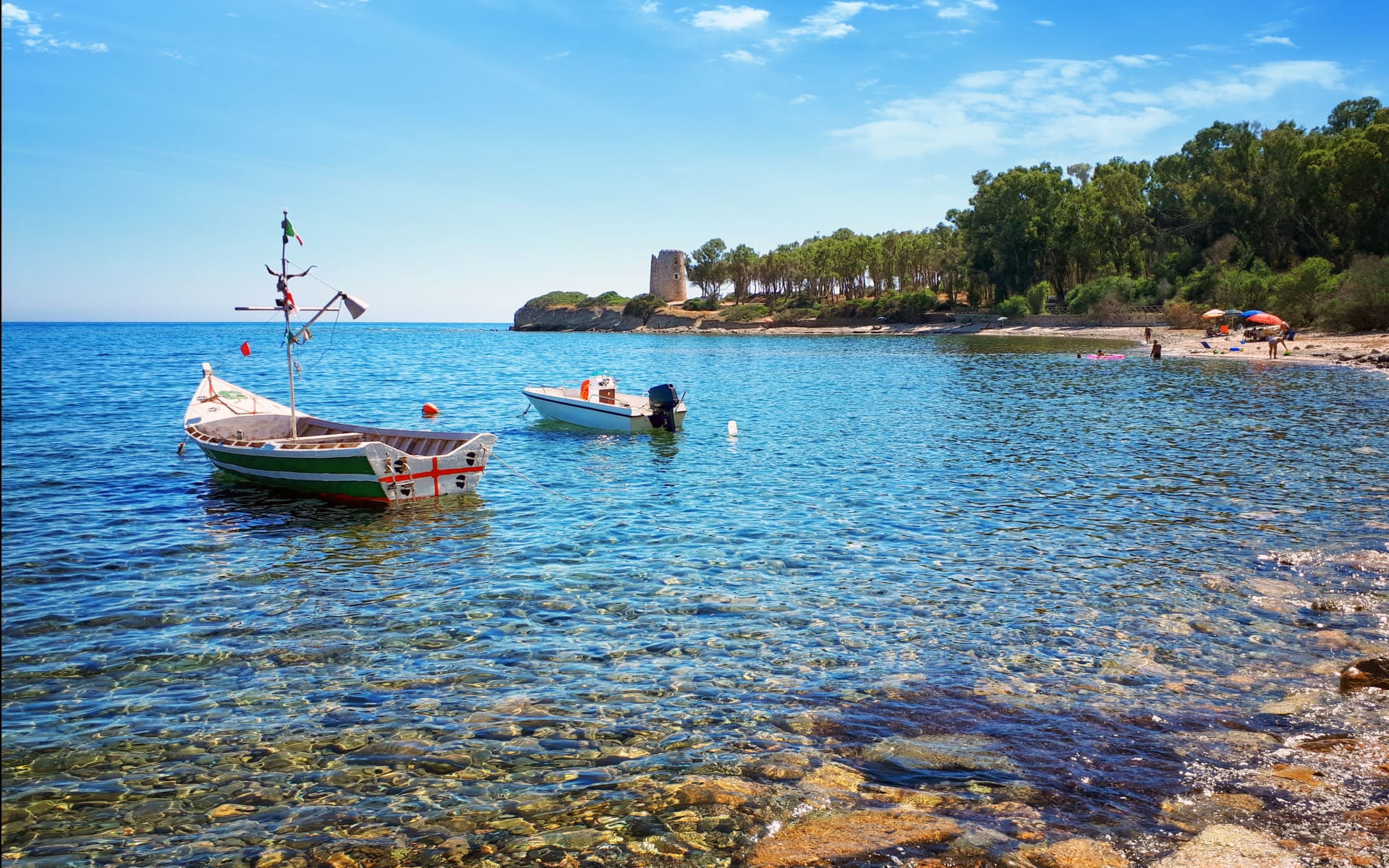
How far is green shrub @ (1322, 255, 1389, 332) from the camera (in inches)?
2168

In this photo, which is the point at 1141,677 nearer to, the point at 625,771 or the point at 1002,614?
the point at 1002,614

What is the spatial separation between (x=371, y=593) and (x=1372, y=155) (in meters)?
86.1

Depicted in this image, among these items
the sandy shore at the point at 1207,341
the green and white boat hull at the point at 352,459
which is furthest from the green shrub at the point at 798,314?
the green and white boat hull at the point at 352,459

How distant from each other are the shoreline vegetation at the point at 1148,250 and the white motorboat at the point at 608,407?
169 ft

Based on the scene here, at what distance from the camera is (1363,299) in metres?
56.8

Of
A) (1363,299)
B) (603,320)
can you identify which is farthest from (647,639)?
(603,320)

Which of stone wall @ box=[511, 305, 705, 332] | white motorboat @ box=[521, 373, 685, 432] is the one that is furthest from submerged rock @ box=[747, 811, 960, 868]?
stone wall @ box=[511, 305, 705, 332]

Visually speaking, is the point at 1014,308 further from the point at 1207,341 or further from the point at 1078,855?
the point at 1078,855

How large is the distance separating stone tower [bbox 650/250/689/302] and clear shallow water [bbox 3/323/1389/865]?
158 metres

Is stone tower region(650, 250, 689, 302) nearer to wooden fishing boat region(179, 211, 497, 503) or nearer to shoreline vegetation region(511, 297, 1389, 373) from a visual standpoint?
shoreline vegetation region(511, 297, 1389, 373)

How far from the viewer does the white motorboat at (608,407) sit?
2977 centimetres

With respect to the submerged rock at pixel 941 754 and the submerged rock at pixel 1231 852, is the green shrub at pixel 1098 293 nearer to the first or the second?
the submerged rock at pixel 941 754

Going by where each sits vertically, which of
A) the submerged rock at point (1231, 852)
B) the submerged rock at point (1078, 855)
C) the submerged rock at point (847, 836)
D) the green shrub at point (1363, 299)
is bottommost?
the submerged rock at point (847, 836)

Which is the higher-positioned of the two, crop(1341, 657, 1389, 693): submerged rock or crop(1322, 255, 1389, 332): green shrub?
crop(1322, 255, 1389, 332): green shrub
